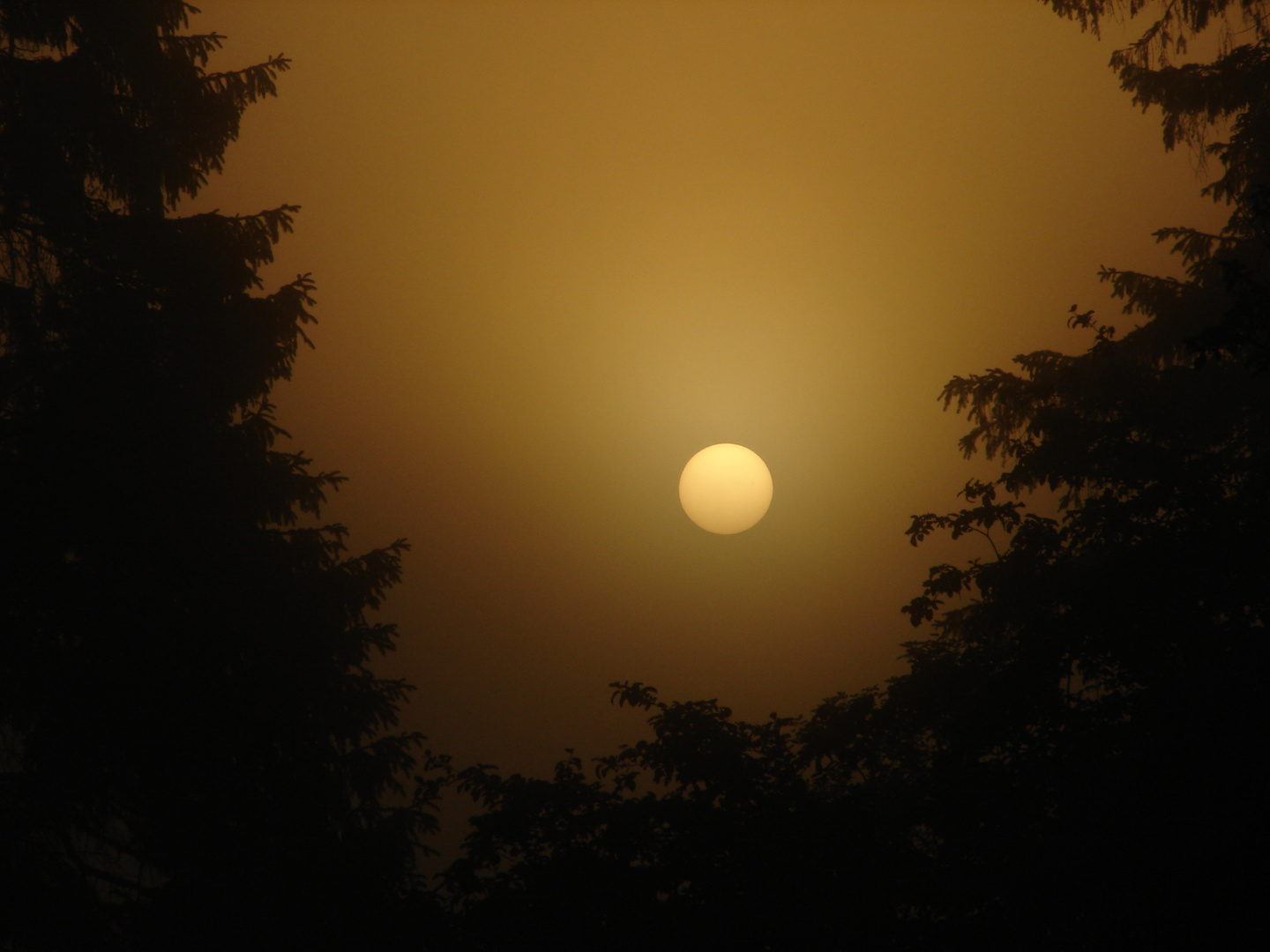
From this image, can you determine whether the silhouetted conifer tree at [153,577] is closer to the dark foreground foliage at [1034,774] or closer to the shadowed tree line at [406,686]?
the shadowed tree line at [406,686]

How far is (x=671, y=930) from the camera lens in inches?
234

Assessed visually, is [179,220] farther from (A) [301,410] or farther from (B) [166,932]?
(A) [301,410]

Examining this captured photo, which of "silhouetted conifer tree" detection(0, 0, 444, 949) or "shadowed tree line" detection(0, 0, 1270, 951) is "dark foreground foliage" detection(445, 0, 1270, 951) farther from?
"silhouetted conifer tree" detection(0, 0, 444, 949)

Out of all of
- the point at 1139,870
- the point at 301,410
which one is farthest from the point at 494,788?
the point at 301,410

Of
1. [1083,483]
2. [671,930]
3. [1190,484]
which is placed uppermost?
[1083,483]

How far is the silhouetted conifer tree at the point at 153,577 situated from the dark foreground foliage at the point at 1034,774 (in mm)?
1895

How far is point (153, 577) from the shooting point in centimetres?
752

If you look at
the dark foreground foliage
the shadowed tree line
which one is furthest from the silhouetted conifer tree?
the dark foreground foliage

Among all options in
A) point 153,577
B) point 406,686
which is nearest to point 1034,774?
point 406,686

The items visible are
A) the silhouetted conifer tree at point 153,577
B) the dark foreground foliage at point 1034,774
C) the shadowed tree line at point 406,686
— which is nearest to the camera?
the dark foreground foliage at point 1034,774

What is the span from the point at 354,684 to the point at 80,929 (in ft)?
9.19

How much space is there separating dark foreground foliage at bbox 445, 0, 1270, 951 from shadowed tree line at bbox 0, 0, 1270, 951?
3cm

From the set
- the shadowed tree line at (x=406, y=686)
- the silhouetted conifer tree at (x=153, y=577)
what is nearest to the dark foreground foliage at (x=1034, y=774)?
the shadowed tree line at (x=406, y=686)

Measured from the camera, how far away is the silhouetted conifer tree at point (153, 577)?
696cm
